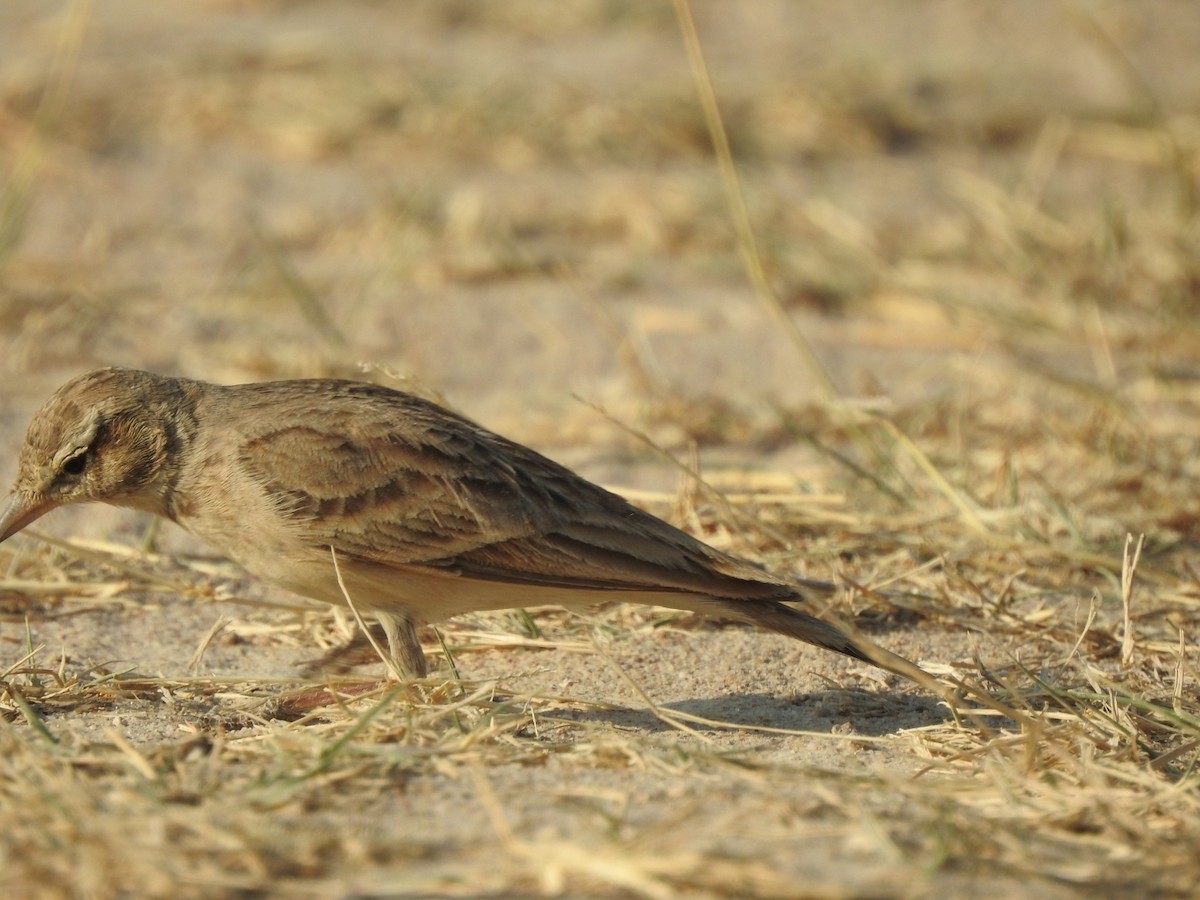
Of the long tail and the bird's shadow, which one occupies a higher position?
the long tail

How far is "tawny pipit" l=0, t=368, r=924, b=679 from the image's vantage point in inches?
165

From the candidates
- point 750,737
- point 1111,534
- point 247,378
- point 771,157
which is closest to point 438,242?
point 247,378

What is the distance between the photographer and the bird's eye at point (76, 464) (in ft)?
14.5

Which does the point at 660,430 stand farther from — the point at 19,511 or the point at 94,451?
→ the point at 19,511

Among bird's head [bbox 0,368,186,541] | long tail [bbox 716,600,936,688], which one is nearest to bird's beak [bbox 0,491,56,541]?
bird's head [bbox 0,368,186,541]

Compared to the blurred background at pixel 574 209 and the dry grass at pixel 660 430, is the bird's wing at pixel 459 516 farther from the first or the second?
the blurred background at pixel 574 209

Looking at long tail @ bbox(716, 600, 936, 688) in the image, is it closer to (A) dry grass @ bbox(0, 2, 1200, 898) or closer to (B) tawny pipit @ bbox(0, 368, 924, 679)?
(B) tawny pipit @ bbox(0, 368, 924, 679)

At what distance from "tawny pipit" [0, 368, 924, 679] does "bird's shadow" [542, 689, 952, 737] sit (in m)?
0.25

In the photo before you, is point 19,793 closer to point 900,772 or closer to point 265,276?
point 900,772

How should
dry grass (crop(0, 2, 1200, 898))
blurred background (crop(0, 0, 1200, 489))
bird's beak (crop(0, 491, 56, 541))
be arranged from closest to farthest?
dry grass (crop(0, 2, 1200, 898)) < bird's beak (crop(0, 491, 56, 541)) < blurred background (crop(0, 0, 1200, 489))

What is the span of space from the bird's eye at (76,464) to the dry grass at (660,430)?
53 cm

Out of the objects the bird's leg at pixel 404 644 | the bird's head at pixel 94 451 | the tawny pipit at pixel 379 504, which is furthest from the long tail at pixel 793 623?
the bird's head at pixel 94 451

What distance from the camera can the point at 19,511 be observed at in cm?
450

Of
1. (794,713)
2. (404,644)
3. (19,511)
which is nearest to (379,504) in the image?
(404,644)
